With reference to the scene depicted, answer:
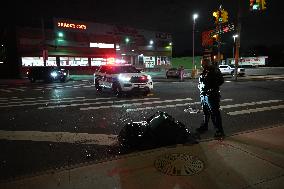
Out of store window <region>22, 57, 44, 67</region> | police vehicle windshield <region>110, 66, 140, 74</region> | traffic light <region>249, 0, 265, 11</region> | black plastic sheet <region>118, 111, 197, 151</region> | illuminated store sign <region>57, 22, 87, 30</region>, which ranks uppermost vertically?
illuminated store sign <region>57, 22, 87, 30</region>

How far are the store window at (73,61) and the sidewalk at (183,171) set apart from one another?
43432 mm

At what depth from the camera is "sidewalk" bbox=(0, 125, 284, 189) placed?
404 centimetres

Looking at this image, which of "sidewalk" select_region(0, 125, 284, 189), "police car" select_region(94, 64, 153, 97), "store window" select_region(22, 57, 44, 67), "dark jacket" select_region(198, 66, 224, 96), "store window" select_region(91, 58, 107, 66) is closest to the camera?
"sidewalk" select_region(0, 125, 284, 189)

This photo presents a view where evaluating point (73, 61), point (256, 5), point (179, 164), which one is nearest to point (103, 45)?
point (73, 61)

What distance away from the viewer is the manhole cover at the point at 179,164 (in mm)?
4465

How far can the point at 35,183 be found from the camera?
13.6 feet

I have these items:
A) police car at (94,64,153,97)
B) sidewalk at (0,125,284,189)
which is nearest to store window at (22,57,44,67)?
police car at (94,64,153,97)

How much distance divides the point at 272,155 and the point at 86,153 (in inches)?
144

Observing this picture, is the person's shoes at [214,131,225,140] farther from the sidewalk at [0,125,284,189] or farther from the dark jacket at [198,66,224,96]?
the dark jacket at [198,66,224,96]

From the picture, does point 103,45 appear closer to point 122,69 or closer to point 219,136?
point 122,69

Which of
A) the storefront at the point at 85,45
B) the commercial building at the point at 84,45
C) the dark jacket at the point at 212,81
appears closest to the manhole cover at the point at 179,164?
the dark jacket at the point at 212,81

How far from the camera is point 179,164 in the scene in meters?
4.75

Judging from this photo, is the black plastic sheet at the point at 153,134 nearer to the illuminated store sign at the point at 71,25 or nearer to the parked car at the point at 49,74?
the parked car at the point at 49,74

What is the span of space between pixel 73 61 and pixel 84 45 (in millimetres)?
3681
